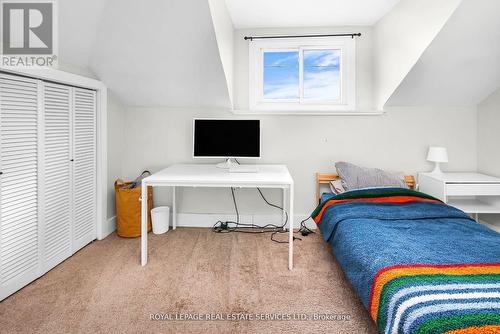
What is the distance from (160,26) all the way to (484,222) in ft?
11.9

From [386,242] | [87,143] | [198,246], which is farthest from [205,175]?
[386,242]

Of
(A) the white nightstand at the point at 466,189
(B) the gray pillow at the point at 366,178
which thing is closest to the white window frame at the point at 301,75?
(B) the gray pillow at the point at 366,178

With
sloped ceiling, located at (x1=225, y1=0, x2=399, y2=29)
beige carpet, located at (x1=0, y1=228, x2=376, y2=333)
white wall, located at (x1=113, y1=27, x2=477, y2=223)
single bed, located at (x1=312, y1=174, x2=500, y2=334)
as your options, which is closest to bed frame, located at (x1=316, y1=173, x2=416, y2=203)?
white wall, located at (x1=113, y1=27, x2=477, y2=223)

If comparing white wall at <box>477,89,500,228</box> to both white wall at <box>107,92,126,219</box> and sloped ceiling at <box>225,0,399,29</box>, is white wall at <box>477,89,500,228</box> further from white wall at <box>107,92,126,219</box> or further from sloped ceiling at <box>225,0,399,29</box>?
white wall at <box>107,92,126,219</box>

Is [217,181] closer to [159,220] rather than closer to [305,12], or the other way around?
[159,220]

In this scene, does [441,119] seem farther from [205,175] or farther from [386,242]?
[205,175]

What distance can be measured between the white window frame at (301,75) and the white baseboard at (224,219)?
45.7 inches

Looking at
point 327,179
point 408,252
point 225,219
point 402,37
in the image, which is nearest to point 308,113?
point 327,179

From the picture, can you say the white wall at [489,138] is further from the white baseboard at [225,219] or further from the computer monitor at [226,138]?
the computer monitor at [226,138]

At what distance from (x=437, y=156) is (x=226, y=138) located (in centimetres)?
209

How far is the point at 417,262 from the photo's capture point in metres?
1.50

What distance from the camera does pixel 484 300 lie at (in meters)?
1.18

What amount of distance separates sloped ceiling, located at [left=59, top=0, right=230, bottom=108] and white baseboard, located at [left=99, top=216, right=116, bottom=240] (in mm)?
1294

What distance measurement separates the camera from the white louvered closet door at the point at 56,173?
7.47ft
